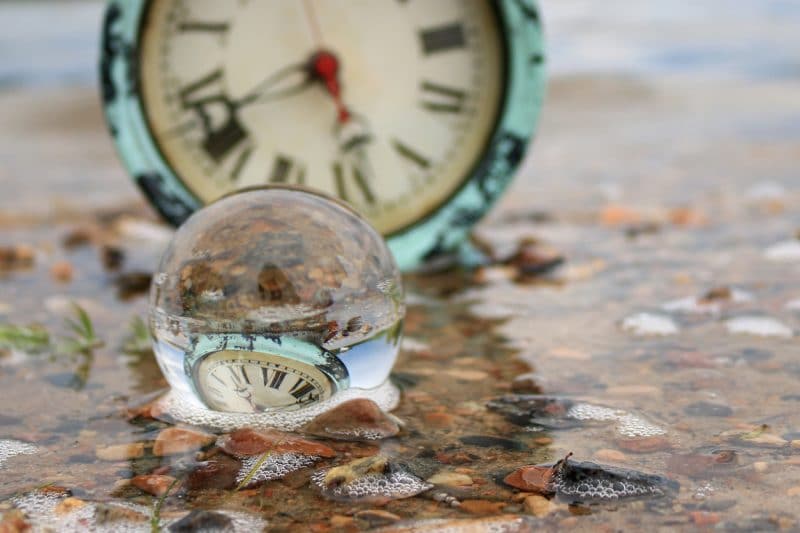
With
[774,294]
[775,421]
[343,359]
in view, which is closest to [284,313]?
[343,359]

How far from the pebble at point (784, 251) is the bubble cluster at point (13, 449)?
87.4 inches

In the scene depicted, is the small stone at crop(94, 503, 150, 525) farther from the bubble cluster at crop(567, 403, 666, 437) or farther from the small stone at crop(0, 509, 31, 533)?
the bubble cluster at crop(567, 403, 666, 437)

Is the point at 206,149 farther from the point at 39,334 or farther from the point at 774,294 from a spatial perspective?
the point at 774,294

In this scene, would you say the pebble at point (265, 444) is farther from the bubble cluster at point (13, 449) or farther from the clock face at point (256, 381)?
the bubble cluster at point (13, 449)

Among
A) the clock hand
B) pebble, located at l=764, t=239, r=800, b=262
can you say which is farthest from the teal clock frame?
pebble, located at l=764, t=239, r=800, b=262

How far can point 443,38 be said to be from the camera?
107 inches

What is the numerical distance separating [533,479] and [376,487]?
0.25 metres

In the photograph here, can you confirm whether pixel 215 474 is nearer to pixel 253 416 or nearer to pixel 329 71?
pixel 253 416

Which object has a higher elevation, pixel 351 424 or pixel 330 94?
pixel 330 94

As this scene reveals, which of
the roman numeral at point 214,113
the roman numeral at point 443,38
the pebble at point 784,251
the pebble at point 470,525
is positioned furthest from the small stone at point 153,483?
the pebble at point 784,251

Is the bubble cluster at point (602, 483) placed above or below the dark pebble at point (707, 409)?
above

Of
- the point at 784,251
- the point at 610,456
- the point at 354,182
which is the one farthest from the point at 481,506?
the point at 784,251

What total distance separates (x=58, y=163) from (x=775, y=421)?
4.48 metres

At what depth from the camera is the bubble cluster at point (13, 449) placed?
5.84ft
